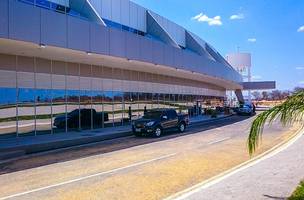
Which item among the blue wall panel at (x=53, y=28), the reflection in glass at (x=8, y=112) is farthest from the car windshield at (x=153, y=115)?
the blue wall panel at (x=53, y=28)

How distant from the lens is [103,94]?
33.0 metres

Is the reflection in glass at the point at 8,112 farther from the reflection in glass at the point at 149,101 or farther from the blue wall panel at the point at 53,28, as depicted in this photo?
the reflection in glass at the point at 149,101

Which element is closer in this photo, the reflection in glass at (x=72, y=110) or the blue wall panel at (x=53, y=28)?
the blue wall panel at (x=53, y=28)

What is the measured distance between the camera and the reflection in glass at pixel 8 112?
912 inches

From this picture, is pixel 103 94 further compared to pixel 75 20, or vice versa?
pixel 103 94

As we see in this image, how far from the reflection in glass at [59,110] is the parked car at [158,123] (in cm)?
461

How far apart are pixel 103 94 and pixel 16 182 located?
21314 mm

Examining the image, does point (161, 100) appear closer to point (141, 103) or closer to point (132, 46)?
point (141, 103)

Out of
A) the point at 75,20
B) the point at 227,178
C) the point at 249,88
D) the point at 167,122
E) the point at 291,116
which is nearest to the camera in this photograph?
the point at 291,116

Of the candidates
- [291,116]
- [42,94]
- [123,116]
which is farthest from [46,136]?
[291,116]

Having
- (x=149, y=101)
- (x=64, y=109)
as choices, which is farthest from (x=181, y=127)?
(x=149, y=101)

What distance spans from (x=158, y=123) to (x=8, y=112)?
28.7 ft

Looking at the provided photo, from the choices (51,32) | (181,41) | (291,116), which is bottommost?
(291,116)

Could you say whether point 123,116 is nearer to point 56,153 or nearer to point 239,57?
point 56,153
